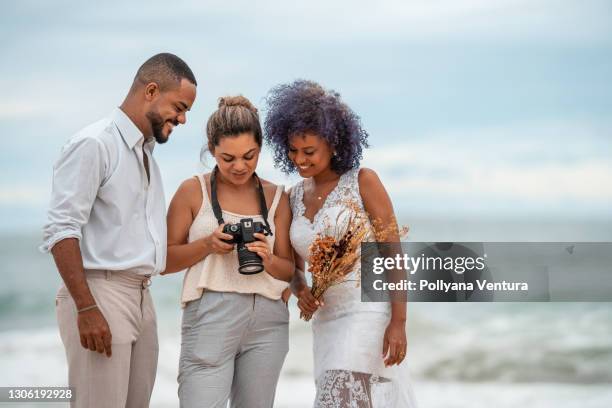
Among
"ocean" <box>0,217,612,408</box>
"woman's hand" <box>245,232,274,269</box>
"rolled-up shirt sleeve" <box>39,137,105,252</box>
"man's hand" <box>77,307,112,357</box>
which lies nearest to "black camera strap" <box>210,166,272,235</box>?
"woman's hand" <box>245,232,274,269</box>

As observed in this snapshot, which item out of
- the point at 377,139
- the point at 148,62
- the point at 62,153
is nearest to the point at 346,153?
the point at 148,62

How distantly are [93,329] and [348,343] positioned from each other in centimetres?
110

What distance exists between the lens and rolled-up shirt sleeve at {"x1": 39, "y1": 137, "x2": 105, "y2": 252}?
3242 mm

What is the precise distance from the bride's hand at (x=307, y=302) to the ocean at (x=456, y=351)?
220 inches

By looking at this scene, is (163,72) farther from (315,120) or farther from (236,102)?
(315,120)

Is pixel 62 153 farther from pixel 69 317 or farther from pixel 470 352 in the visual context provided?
pixel 470 352

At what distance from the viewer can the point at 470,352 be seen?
12.2 metres

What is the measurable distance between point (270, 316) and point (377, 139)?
48.2ft

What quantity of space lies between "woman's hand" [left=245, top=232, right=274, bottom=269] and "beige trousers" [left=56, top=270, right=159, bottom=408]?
46 cm

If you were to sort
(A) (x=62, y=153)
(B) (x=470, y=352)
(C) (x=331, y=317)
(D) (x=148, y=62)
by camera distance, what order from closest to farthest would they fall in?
(A) (x=62, y=153), (D) (x=148, y=62), (C) (x=331, y=317), (B) (x=470, y=352)

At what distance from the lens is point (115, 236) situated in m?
3.38

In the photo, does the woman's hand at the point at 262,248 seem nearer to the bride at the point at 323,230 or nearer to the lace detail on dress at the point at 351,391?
the bride at the point at 323,230

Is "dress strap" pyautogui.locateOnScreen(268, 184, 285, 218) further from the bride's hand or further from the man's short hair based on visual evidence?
the man's short hair

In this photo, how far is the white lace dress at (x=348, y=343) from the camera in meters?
3.77
